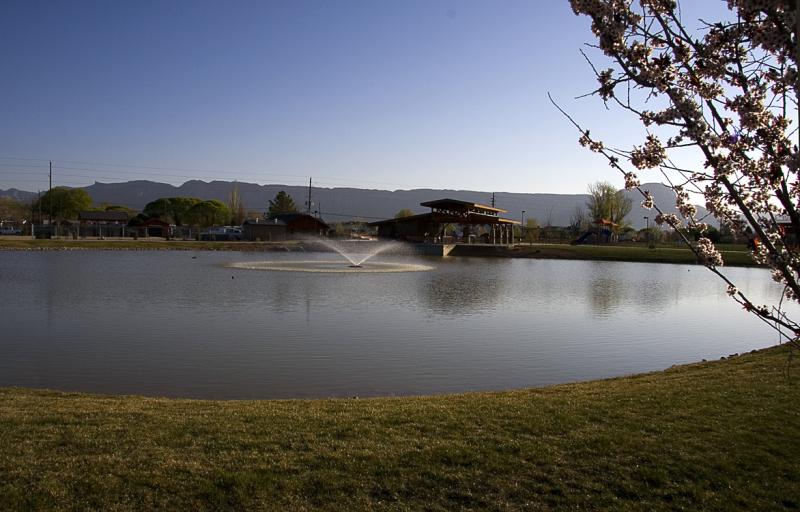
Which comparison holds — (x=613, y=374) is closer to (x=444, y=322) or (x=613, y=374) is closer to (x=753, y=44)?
(x=444, y=322)

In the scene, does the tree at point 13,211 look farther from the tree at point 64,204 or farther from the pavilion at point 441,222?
the pavilion at point 441,222

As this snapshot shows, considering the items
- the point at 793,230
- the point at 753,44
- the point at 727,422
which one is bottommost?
the point at 727,422

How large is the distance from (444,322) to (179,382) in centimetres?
767

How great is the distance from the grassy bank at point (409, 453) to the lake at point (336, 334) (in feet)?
7.92

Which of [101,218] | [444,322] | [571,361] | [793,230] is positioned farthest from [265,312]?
[101,218]

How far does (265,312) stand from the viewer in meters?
16.5

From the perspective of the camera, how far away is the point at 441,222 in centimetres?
5728

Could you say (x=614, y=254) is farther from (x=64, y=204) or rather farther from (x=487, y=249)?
(x=64, y=204)

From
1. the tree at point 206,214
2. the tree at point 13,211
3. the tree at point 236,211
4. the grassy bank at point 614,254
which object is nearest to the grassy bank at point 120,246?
the grassy bank at point 614,254

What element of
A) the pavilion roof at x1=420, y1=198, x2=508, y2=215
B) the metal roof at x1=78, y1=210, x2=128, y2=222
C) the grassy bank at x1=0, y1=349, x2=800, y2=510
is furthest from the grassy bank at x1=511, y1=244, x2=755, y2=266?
the metal roof at x1=78, y1=210, x2=128, y2=222

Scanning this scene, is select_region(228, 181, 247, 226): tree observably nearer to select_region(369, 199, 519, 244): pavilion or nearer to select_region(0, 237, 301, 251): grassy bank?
select_region(369, 199, 519, 244): pavilion

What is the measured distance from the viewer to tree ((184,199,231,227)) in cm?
9088

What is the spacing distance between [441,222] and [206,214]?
46.6m

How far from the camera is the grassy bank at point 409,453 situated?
14.5 ft
